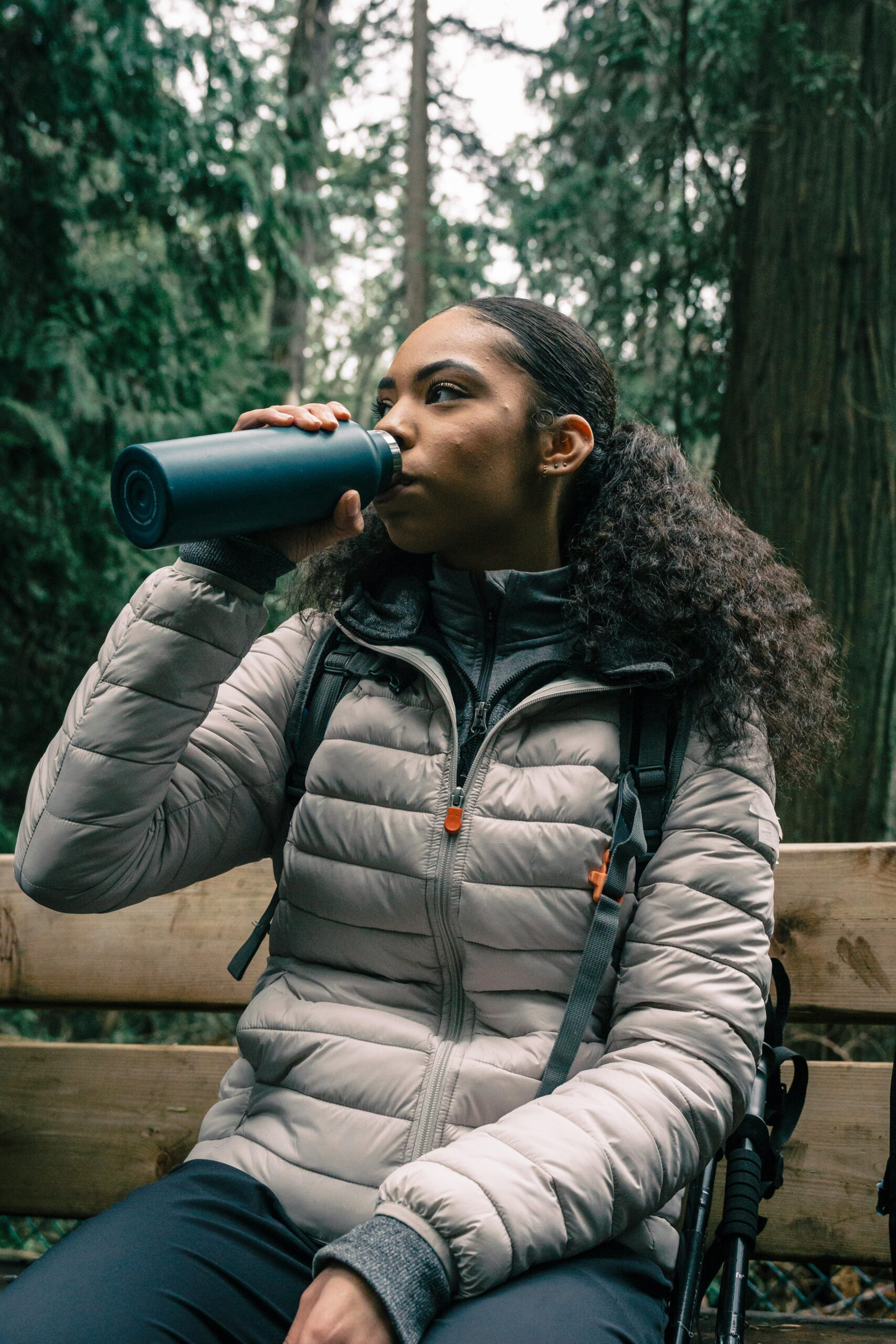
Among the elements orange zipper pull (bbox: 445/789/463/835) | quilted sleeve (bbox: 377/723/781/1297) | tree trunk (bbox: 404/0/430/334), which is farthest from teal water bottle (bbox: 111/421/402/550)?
tree trunk (bbox: 404/0/430/334)

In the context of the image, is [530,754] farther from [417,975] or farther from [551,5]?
[551,5]

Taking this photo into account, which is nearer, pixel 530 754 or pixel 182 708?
pixel 182 708

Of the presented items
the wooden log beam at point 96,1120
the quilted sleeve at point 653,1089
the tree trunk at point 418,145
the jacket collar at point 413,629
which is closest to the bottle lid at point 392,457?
the jacket collar at point 413,629

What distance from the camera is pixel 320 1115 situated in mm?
1689

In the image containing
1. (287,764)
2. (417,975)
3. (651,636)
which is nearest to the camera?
(417,975)

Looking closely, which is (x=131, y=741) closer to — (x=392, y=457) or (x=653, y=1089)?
(x=392, y=457)

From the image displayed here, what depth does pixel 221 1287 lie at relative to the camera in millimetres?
1495

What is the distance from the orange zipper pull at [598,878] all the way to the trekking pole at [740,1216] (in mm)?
380

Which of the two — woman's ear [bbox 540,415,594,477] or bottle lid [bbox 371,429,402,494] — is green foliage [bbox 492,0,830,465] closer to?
woman's ear [bbox 540,415,594,477]

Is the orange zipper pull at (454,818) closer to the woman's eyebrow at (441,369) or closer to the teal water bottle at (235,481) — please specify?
the teal water bottle at (235,481)

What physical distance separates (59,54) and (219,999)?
411 cm

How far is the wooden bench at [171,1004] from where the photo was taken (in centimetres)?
229

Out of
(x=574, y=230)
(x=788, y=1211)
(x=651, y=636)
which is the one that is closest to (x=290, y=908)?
(x=651, y=636)

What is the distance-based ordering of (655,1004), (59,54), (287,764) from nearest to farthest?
(655,1004)
(287,764)
(59,54)
